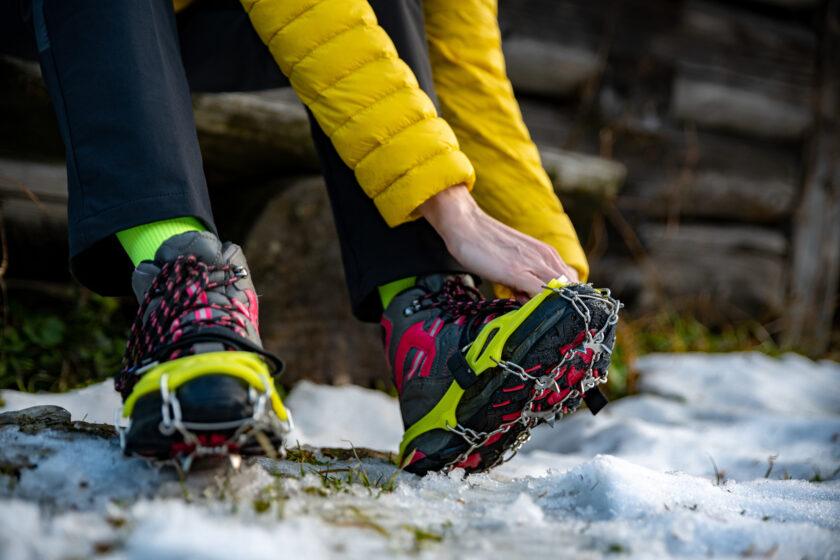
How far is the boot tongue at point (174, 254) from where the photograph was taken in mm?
916

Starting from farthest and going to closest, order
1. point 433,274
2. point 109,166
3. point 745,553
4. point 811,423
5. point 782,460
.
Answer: point 811,423, point 782,460, point 433,274, point 109,166, point 745,553

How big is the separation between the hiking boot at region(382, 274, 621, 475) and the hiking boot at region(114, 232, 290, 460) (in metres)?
0.27

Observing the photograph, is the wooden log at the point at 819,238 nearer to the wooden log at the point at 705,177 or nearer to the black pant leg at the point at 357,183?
the wooden log at the point at 705,177

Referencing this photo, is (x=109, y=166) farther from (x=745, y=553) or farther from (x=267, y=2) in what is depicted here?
(x=745, y=553)

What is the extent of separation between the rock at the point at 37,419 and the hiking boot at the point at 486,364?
55 cm

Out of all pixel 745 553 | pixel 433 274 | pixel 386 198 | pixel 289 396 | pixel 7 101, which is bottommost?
pixel 289 396

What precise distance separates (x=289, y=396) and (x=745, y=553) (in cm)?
131

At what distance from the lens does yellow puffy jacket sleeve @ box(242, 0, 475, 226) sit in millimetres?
1047

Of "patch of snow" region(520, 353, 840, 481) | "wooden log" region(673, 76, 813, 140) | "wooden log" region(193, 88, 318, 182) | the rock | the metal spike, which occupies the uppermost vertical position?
"wooden log" region(673, 76, 813, 140)

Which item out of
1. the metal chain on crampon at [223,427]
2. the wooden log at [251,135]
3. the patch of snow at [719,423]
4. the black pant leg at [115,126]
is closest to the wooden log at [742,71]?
the patch of snow at [719,423]

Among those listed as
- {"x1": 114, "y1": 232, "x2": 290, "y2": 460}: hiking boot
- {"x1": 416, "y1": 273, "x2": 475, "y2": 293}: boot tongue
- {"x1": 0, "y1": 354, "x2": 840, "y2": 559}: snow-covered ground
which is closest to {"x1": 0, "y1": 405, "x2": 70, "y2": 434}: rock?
{"x1": 0, "y1": 354, "x2": 840, "y2": 559}: snow-covered ground

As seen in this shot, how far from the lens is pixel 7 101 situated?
160 cm

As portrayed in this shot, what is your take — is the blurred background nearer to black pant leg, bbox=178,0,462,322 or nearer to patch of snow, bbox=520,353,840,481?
patch of snow, bbox=520,353,840,481

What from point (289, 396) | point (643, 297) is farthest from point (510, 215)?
point (643, 297)
